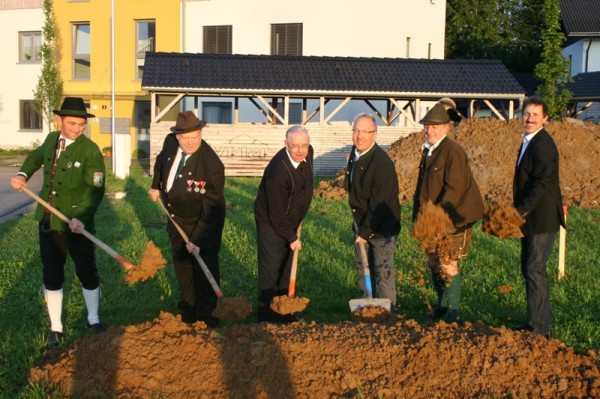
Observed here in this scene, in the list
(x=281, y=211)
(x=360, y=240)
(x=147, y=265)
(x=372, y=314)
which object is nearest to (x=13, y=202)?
(x=147, y=265)

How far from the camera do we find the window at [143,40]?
32031mm

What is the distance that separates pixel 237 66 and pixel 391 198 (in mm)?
18396

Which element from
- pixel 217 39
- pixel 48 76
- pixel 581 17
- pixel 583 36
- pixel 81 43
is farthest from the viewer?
pixel 581 17

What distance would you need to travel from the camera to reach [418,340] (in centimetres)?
499

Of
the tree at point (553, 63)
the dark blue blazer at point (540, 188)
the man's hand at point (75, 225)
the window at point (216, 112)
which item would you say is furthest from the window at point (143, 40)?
the dark blue blazer at point (540, 188)

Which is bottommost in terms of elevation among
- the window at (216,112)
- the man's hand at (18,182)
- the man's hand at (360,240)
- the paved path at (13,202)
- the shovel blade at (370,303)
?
the paved path at (13,202)

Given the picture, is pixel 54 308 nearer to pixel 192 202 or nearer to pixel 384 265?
pixel 192 202

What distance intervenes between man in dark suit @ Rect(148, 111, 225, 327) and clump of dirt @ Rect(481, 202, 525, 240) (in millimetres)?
2410

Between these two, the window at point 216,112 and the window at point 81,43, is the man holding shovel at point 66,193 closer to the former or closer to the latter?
the window at point 216,112

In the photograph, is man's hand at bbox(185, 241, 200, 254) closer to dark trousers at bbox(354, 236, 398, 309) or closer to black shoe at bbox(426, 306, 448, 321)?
dark trousers at bbox(354, 236, 398, 309)

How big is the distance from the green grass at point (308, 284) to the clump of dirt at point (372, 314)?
69cm

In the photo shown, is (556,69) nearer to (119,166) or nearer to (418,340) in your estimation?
(119,166)

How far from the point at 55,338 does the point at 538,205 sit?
165 inches

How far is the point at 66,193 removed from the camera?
600 cm
